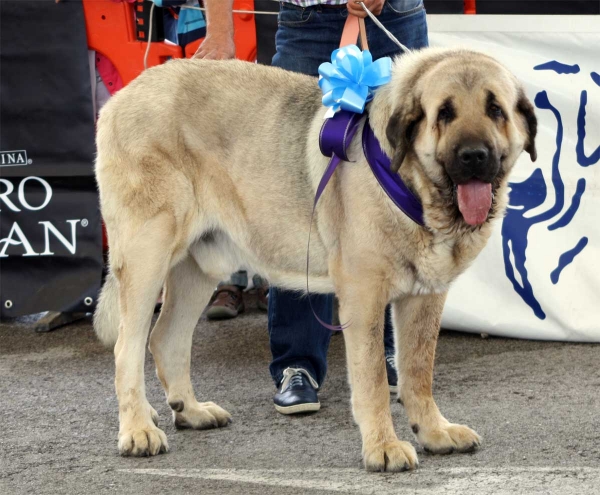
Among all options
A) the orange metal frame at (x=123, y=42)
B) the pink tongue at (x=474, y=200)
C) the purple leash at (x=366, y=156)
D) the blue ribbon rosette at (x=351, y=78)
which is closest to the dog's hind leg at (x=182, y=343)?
the purple leash at (x=366, y=156)

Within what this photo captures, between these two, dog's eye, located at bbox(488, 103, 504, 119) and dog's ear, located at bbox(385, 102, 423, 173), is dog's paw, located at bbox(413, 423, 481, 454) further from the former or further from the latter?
dog's eye, located at bbox(488, 103, 504, 119)

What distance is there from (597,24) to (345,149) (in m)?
2.38

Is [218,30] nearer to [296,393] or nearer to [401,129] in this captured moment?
[401,129]

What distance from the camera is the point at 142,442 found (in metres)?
3.45

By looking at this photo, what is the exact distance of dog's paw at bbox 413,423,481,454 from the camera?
3.34m

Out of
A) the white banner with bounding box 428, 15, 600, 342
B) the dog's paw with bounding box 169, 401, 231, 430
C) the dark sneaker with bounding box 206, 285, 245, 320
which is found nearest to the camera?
the dog's paw with bounding box 169, 401, 231, 430

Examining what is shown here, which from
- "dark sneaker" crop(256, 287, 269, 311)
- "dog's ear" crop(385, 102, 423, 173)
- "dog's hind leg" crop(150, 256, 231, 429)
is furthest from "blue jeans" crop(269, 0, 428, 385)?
"dark sneaker" crop(256, 287, 269, 311)

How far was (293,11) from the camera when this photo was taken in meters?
3.95

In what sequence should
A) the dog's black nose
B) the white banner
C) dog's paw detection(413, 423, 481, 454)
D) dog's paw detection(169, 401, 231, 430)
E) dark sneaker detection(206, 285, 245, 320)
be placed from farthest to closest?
1. dark sneaker detection(206, 285, 245, 320)
2. the white banner
3. dog's paw detection(169, 401, 231, 430)
4. dog's paw detection(413, 423, 481, 454)
5. the dog's black nose

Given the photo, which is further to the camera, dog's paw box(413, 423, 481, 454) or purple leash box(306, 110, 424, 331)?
dog's paw box(413, 423, 481, 454)

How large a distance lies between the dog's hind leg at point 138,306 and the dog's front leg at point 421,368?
35.4 inches

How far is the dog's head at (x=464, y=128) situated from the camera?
291 centimetres

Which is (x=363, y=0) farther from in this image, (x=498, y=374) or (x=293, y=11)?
(x=498, y=374)

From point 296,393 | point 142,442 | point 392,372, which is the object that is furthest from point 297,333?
point 142,442
